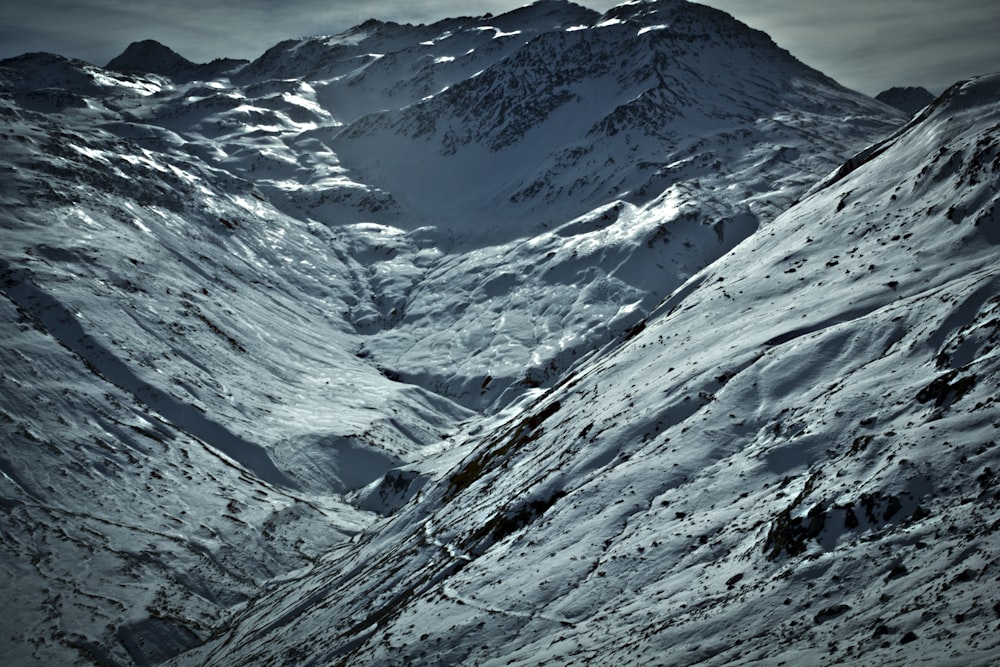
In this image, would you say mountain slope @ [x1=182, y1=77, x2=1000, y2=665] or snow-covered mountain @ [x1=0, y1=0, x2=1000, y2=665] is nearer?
mountain slope @ [x1=182, y1=77, x2=1000, y2=665]

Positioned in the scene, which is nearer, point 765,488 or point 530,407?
point 765,488

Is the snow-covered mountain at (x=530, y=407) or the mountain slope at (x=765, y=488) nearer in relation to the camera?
the mountain slope at (x=765, y=488)

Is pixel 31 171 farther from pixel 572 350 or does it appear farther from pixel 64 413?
pixel 572 350

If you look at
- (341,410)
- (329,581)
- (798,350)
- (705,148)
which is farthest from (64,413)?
(705,148)

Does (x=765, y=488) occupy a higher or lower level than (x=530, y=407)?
higher
